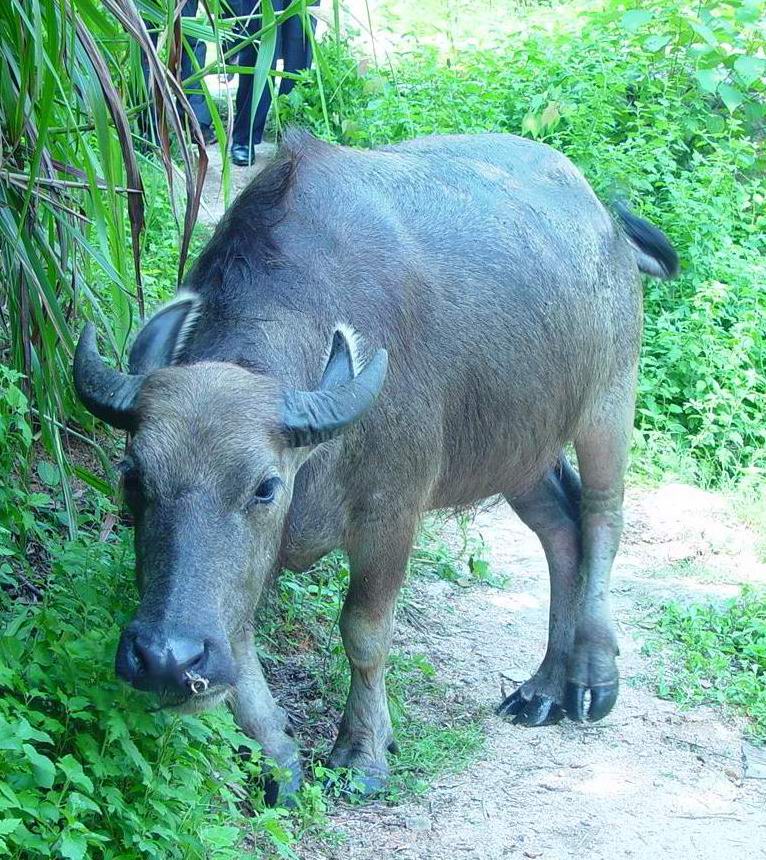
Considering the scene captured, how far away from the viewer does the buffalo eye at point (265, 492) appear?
12.1 ft

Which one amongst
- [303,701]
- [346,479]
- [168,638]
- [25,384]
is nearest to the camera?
[168,638]

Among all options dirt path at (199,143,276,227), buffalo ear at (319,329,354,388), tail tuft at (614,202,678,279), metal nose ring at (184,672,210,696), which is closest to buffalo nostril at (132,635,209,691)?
metal nose ring at (184,672,210,696)

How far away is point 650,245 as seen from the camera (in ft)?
19.7

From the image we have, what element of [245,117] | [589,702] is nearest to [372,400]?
[589,702]

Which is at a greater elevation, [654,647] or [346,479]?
[346,479]

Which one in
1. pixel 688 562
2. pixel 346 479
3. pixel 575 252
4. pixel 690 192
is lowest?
pixel 688 562

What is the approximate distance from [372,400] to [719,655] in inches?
117

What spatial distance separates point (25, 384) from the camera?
15.9ft

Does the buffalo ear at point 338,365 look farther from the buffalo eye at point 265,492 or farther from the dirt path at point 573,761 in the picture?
the dirt path at point 573,761

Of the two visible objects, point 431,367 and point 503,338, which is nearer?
point 431,367

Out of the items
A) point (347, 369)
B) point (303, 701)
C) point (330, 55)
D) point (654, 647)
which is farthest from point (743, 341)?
point (347, 369)

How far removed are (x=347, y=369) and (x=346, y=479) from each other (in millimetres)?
557

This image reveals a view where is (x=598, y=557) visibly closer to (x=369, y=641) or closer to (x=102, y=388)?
(x=369, y=641)

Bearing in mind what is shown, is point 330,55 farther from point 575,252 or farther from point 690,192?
point 575,252
